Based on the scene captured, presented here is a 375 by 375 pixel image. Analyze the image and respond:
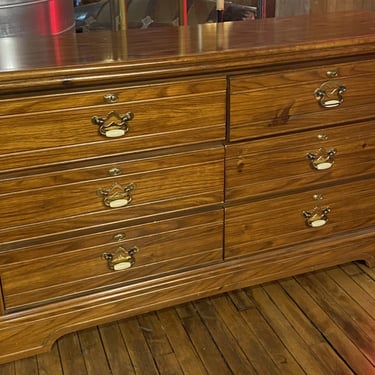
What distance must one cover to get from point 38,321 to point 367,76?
116 cm

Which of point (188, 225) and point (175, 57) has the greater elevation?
point (175, 57)

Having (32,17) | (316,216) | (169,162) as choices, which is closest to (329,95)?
(316,216)

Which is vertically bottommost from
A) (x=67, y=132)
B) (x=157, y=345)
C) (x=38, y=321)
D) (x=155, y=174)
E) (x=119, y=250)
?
(x=157, y=345)

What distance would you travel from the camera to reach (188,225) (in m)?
1.59

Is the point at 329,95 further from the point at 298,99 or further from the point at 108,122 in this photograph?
the point at 108,122

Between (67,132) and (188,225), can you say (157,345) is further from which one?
(67,132)

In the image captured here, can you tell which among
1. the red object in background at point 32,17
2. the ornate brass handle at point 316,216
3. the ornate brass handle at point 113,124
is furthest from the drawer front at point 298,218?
the red object in background at point 32,17

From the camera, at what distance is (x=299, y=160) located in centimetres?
165

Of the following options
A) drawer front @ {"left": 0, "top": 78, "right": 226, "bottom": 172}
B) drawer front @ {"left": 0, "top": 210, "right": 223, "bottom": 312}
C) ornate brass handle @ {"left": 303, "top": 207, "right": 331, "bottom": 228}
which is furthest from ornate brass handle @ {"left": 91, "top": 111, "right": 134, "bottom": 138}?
ornate brass handle @ {"left": 303, "top": 207, "right": 331, "bottom": 228}

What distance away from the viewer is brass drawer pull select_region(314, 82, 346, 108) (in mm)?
1579

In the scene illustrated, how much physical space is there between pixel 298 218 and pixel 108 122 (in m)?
0.70

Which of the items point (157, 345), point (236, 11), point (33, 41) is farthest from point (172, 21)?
point (157, 345)

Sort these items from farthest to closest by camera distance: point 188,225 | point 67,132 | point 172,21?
point 172,21
point 188,225
point 67,132

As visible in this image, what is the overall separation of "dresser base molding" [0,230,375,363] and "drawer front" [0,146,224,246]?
230mm
